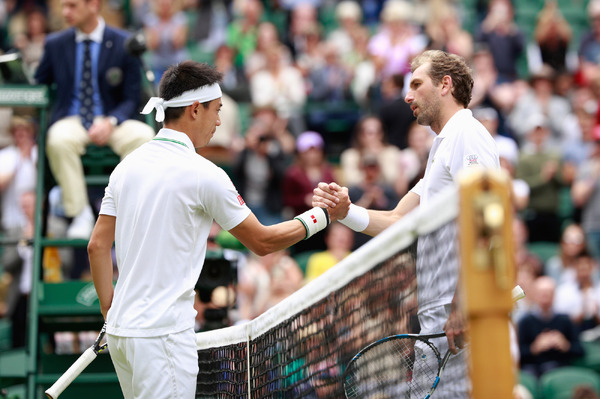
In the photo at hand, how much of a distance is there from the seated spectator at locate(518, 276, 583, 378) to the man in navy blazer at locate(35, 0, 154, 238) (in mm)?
4852

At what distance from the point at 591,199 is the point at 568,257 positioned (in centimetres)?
114

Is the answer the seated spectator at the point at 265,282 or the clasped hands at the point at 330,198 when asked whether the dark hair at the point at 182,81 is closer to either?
the clasped hands at the point at 330,198

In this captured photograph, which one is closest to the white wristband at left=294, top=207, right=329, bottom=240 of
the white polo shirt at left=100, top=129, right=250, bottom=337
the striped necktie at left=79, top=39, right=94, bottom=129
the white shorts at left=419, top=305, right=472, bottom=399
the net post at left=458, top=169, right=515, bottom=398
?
the white polo shirt at left=100, top=129, right=250, bottom=337

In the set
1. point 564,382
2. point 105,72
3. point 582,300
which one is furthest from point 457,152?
point 582,300

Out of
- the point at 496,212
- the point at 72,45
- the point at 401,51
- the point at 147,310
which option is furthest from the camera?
the point at 401,51

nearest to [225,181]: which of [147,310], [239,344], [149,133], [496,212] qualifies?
[147,310]

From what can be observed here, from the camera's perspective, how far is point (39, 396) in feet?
21.9

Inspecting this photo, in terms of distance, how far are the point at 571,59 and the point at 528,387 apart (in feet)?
24.6

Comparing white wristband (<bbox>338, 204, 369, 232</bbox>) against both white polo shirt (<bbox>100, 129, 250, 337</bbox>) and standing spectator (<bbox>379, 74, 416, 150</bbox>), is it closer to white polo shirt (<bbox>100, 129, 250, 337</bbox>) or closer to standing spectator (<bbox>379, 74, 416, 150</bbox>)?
white polo shirt (<bbox>100, 129, 250, 337</bbox>)

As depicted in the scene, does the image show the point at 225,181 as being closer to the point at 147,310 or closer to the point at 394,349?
the point at 147,310

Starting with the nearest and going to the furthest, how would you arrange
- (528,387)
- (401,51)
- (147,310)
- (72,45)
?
1. (147,310)
2. (72,45)
3. (528,387)
4. (401,51)

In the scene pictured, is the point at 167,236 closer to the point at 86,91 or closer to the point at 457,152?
the point at 457,152

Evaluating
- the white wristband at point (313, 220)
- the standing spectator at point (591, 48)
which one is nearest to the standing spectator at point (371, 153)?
the standing spectator at point (591, 48)

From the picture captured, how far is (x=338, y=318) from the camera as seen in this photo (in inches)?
155
